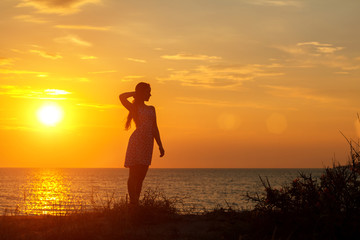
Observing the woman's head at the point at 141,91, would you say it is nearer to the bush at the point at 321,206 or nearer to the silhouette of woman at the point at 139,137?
the silhouette of woman at the point at 139,137

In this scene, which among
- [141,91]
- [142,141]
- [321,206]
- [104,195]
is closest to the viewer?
[321,206]

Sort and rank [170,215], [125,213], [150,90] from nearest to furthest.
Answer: [125,213] < [170,215] < [150,90]

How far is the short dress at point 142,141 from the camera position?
29.5ft

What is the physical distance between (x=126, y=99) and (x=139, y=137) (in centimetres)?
85

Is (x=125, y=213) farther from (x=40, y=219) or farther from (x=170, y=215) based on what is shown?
(x=40, y=219)

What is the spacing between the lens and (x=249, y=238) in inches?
260

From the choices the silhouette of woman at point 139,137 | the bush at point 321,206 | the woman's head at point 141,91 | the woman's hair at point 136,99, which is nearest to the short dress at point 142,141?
the silhouette of woman at point 139,137

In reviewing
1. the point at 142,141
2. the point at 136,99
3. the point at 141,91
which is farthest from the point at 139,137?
the point at 141,91

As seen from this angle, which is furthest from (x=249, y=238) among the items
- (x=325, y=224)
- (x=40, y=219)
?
(x=40, y=219)

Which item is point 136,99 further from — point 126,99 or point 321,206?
point 321,206

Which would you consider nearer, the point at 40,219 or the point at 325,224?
the point at 325,224

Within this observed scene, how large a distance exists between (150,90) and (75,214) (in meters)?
2.96

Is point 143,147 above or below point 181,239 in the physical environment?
above

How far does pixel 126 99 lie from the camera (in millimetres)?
9234
